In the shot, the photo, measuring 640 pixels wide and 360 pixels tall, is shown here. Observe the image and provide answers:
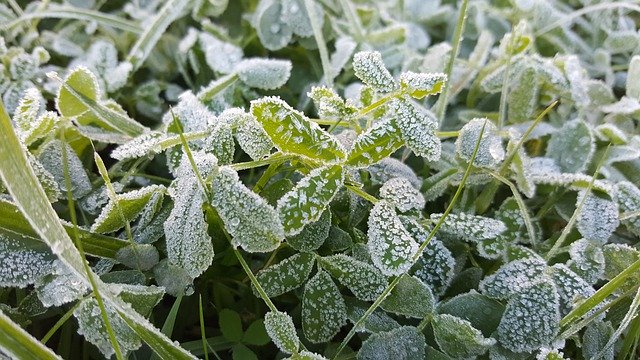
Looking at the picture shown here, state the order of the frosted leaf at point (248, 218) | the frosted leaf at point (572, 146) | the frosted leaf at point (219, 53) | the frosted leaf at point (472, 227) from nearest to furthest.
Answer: the frosted leaf at point (248, 218) < the frosted leaf at point (472, 227) < the frosted leaf at point (572, 146) < the frosted leaf at point (219, 53)

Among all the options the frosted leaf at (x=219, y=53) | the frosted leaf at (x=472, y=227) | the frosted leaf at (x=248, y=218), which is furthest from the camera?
the frosted leaf at (x=219, y=53)

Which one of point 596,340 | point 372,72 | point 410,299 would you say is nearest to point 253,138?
point 372,72

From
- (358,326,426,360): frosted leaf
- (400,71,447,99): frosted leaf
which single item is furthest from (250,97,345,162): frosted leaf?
(358,326,426,360): frosted leaf

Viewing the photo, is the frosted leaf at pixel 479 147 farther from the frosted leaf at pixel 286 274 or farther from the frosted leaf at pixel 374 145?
the frosted leaf at pixel 286 274

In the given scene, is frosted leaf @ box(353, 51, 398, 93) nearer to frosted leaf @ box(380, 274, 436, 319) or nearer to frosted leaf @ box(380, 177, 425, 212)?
frosted leaf @ box(380, 177, 425, 212)

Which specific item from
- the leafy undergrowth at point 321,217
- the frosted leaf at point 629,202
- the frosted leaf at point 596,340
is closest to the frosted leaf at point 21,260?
the leafy undergrowth at point 321,217

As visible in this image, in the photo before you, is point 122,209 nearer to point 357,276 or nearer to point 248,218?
point 248,218
